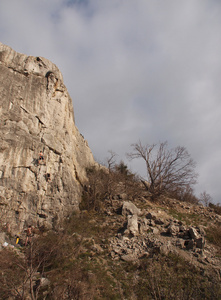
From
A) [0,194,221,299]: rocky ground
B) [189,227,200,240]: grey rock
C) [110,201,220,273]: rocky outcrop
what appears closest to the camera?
[0,194,221,299]: rocky ground

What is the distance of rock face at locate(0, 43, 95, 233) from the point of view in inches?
536

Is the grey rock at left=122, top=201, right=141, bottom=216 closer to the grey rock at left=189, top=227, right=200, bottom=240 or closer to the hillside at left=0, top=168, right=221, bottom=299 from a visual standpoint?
the hillside at left=0, top=168, right=221, bottom=299

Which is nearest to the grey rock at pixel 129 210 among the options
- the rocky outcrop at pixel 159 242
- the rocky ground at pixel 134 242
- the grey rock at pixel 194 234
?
the rocky ground at pixel 134 242

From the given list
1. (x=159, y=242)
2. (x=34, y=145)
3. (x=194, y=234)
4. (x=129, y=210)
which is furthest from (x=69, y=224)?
(x=194, y=234)

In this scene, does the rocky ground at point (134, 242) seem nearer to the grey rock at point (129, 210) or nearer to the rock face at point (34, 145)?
the grey rock at point (129, 210)

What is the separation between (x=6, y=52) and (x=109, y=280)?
21562mm

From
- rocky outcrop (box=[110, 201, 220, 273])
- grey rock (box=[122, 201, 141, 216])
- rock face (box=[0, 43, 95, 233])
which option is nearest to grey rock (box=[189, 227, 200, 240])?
rocky outcrop (box=[110, 201, 220, 273])

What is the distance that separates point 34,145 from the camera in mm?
15859

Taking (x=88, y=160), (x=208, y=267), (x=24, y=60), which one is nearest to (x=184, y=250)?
(x=208, y=267)

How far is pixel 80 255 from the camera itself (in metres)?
11.3

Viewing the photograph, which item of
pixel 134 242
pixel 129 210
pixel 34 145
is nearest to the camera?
pixel 134 242

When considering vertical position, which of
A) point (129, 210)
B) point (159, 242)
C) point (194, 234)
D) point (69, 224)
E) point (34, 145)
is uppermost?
point (34, 145)

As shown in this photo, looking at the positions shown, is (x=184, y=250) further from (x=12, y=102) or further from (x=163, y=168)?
(x=12, y=102)

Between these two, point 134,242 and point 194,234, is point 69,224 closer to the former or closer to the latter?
point 134,242
